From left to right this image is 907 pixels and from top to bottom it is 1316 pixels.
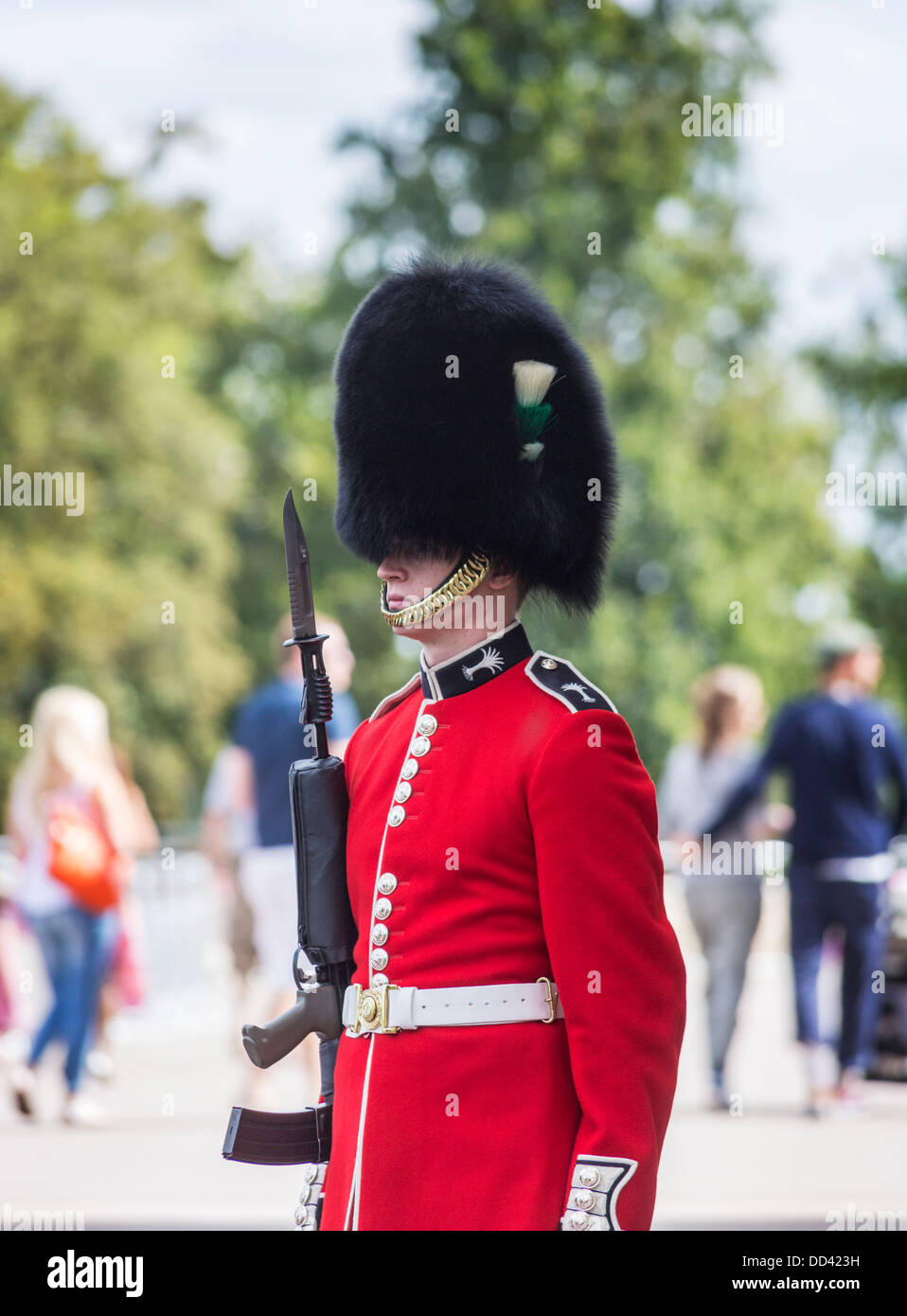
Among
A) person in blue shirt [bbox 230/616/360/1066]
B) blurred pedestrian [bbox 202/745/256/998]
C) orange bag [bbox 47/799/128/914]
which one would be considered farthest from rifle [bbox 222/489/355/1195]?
orange bag [bbox 47/799/128/914]

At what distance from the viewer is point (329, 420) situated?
22.9 m

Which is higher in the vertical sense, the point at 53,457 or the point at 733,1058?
the point at 53,457

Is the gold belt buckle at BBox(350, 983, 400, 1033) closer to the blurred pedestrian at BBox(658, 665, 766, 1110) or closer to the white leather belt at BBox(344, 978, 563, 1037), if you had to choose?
the white leather belt at BBox(344, 978, 563, 1037)

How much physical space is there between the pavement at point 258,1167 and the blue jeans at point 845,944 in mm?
358

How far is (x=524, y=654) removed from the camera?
2783mm

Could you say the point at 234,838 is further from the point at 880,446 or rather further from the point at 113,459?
the point at 113,459

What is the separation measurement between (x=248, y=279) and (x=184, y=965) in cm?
2864

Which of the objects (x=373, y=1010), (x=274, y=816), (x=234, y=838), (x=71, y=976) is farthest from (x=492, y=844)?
(x=234, y=838)

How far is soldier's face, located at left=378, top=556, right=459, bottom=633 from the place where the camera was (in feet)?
9.03

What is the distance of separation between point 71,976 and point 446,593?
19.0 feet

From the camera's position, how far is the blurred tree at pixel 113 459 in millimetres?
31188
